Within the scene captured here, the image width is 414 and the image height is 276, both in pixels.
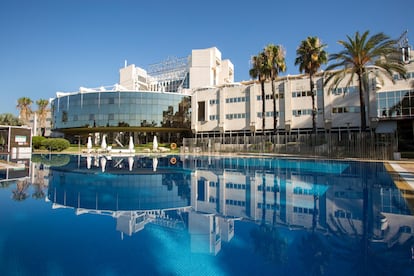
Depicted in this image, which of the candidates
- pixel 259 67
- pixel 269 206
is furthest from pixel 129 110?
pixel 269 206

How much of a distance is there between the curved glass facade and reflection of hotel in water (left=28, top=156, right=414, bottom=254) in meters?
35.1

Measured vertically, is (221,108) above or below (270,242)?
above

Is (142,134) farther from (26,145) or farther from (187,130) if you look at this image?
(26,145)

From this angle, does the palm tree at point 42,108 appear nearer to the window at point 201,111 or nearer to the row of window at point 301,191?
the window at point 201,111

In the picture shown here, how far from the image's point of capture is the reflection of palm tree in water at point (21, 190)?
8.71 metres

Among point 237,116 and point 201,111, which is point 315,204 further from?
point 201,111

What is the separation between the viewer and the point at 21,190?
9867mm

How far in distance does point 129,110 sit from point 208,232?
43790mm

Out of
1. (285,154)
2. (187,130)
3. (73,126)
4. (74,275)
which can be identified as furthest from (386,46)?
(73,126)

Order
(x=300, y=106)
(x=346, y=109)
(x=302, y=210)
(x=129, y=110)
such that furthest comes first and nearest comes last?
(x=129, y=110) → (x=300, y=106) → (x=346, y=109) → (x=302, y=210)

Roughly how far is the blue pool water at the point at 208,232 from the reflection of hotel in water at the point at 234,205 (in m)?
0.03

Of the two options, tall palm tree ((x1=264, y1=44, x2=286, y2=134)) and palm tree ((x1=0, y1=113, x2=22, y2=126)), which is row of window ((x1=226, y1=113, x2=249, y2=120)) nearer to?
tall palm tree ((x1=264, y1=44, x2=286, y2=134))

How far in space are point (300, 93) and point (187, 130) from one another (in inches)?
847

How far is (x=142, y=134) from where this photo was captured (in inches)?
1933
